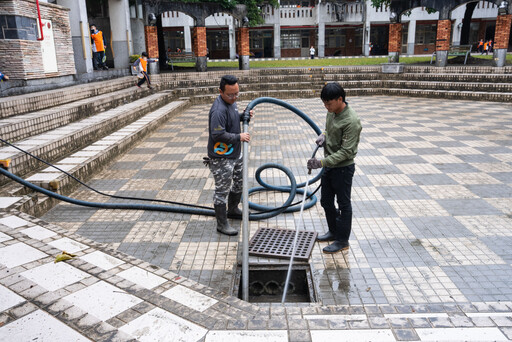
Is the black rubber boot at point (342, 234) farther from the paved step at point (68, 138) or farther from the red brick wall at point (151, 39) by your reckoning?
the red brick wall at point (151, 39)

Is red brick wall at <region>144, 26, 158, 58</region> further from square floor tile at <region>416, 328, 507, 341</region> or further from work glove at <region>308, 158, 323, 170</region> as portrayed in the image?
square floor tile at <region>416, 328, 507, 341</region>

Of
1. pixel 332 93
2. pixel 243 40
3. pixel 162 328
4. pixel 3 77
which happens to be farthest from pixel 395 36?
pixel 162 328

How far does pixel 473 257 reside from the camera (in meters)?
3.96

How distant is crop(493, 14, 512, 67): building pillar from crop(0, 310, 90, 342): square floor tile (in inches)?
736

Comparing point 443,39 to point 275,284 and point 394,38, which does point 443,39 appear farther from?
point 275,284

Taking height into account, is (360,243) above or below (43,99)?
below

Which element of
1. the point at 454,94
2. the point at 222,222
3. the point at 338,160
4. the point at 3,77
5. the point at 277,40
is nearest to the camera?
the point at 338,160

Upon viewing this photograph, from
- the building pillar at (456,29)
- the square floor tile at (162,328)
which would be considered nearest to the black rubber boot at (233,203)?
the square floor tile at (162,328)

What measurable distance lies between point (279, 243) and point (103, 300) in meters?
1.90

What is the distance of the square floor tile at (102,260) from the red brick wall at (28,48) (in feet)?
29.1

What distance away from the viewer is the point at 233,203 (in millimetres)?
4930

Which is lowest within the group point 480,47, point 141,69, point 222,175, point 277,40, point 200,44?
point 222,175

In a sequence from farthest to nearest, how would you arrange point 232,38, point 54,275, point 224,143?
point 232,38
point 224,143
point 54,275

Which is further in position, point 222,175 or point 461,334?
point 222,175
